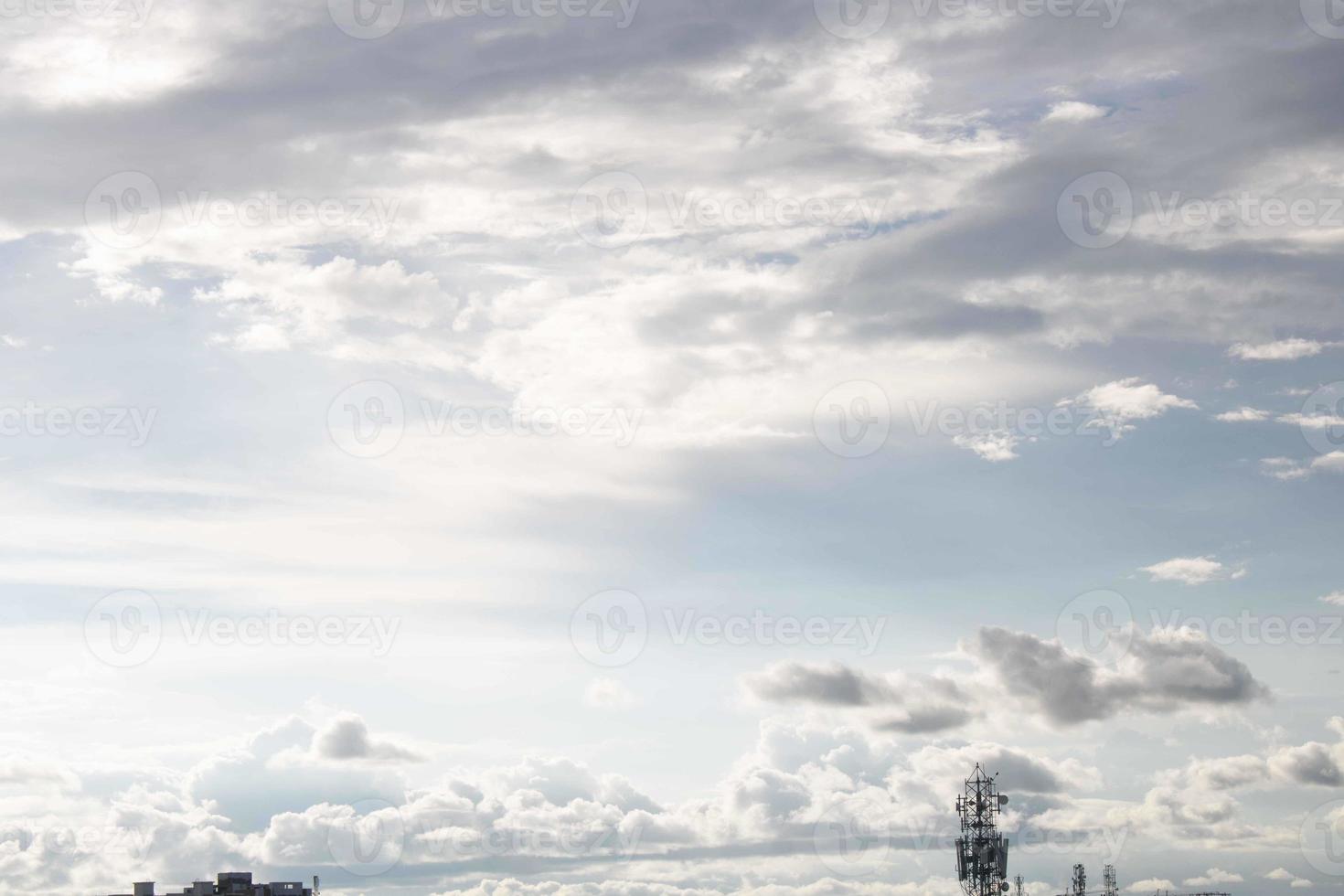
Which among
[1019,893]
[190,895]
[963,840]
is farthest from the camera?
[190,895]

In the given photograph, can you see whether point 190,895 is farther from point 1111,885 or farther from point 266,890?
point 1111,885

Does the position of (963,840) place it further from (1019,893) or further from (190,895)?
(190,895)

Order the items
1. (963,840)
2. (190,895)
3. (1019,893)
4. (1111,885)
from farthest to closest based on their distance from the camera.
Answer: (1111,885) < (190,895) < (1019,893) < (963,840)

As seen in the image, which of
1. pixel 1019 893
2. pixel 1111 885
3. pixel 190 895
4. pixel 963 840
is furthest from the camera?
pixel 1111 885

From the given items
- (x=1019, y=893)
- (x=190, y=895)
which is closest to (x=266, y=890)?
(x=190, y=895)

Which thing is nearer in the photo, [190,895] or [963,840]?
[963,840]

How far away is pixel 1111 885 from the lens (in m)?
200

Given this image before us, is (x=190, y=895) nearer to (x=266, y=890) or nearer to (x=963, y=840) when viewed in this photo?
(x=266, y=890)

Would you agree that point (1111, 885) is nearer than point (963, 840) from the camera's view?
No

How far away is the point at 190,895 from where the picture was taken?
18600 centimetres

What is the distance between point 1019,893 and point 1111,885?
183ft

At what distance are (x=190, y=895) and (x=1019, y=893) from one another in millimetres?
102422

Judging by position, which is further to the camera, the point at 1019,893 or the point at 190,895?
the point at 190,895

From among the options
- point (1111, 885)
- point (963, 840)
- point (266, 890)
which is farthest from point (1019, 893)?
point (266, 890)
